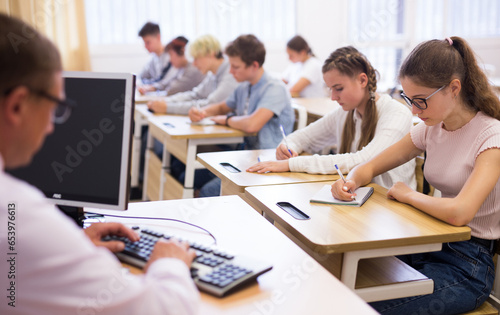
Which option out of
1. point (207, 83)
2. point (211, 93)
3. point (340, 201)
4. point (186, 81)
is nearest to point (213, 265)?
point (340, 201)

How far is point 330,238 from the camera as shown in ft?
4.33

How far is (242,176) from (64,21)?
5.23 metres

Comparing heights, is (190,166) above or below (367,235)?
below

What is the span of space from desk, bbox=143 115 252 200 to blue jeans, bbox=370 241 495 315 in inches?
59.8

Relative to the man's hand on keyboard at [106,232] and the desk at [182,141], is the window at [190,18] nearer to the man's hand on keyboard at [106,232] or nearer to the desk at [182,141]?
the desk at [182,141]

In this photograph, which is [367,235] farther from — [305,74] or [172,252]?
[305,74]

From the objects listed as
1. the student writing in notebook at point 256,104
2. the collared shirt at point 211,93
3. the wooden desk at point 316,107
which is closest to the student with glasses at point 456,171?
the student writing in notebook at point 256,104

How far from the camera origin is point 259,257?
119 cm

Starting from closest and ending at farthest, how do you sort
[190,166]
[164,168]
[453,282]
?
[453,282] < [190,166] < [164,168]

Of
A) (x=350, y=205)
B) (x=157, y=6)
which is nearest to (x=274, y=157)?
(x=350, y=205)

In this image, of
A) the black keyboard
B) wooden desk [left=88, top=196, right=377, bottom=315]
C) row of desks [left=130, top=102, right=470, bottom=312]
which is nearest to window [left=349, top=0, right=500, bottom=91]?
row of desks [left=130, top=102, right=470, bottom=312]

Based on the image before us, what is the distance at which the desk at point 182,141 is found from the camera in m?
2.88

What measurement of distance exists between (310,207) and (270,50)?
19.2 ft

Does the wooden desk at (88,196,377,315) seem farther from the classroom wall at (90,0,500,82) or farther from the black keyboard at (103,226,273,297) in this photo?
the classroom wall at (90,0,500,82)
